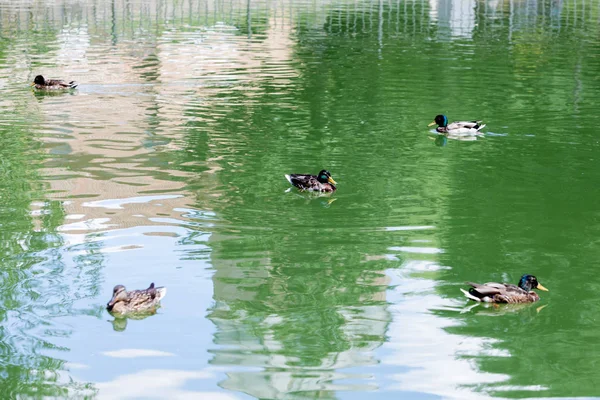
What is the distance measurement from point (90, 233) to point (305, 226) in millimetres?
3514

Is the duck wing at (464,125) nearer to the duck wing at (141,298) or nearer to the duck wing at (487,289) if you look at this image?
the duck wing at (487,289)

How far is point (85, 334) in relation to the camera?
12414mm

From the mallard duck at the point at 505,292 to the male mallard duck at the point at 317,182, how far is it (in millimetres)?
5435

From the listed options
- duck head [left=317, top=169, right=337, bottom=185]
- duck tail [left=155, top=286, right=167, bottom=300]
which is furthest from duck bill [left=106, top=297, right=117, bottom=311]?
duck head [left=317, top=169, right=337, bottom=185]

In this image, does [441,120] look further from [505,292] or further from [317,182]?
[505,292]

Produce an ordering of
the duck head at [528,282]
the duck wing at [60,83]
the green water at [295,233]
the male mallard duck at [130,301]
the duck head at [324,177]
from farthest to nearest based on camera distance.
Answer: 1. the duck wing at [60,83]
2. the duck head at [324,177]
3. the duck head at [528,282]
4. the male mallard duck at [130,301]
5. the green water at [295,233]

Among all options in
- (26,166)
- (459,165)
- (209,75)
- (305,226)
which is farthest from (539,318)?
(209,75)

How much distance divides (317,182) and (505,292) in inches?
237

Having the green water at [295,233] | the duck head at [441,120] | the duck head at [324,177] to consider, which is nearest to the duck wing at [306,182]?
the duck head at [324,177]

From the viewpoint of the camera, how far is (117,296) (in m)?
12.9

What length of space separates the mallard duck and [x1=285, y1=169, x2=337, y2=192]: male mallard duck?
17.8 feet

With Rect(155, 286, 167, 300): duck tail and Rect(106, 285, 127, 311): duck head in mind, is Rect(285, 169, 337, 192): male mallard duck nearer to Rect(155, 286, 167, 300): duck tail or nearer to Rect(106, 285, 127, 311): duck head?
Rect(155, 286, 167, 300): duck tail

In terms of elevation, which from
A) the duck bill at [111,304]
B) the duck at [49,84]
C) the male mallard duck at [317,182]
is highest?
the duck at [49,84]

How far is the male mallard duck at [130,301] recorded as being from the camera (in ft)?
42.3
